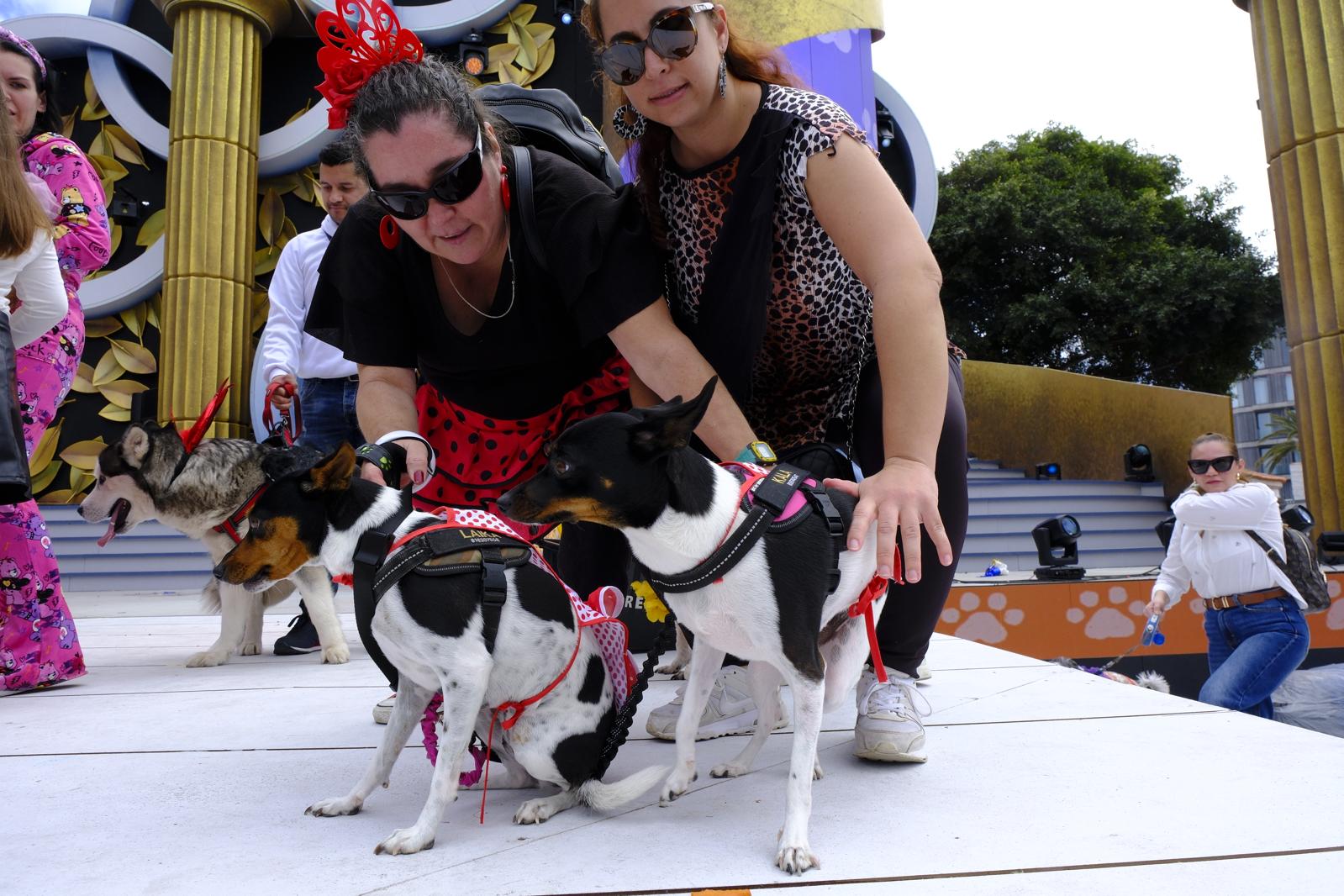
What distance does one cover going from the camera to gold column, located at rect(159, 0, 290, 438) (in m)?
10.2

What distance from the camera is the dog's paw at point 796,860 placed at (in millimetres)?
1298

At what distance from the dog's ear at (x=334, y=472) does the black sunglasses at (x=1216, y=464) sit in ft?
15.4

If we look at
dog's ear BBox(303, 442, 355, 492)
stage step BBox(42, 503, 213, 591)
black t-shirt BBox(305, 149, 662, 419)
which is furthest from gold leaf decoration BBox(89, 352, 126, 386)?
dog's ear BBox(303, 442, 355, 492)

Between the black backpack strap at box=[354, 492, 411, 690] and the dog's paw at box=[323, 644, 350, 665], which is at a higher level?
the black backpack strap at box=[354, 492, 411, 690]

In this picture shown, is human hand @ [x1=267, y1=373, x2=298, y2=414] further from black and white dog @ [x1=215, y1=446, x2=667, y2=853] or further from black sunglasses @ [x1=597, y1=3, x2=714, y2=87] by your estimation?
black sunglasses @ [x1=597, y1=3, x2=714, y2=87]

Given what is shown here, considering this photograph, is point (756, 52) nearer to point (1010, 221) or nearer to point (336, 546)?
point (336, 546)

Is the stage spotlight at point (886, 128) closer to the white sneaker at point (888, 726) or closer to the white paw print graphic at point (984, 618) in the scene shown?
the white paw print graphic at point (984, 618)

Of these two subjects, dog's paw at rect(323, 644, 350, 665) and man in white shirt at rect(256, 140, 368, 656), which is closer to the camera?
dog's paw at rect(323, 644, 350, 665)

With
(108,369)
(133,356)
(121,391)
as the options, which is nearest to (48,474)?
(121,391)

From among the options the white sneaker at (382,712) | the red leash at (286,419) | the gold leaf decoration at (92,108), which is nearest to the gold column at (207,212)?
the gold leaf decoration at (92,108)

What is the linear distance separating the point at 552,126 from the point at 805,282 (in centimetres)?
86

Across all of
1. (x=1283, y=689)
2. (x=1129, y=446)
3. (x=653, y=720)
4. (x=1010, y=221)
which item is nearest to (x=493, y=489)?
(x=653, y=720)

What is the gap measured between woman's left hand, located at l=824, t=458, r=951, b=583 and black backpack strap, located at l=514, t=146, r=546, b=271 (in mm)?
901

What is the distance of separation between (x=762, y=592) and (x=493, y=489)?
1090 mm
